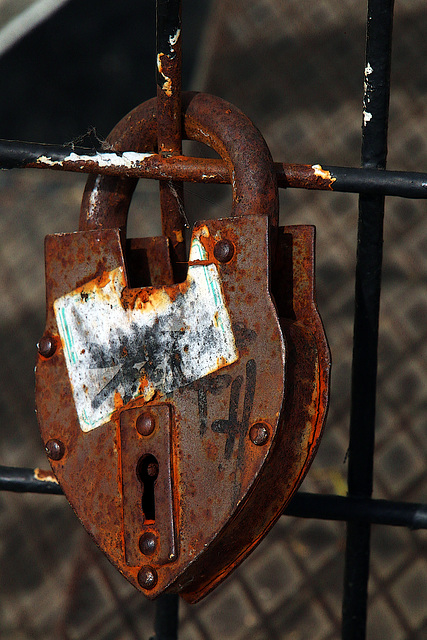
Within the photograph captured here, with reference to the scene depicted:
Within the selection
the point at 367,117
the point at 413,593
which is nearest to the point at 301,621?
the point at 413,593

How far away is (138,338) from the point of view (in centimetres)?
54

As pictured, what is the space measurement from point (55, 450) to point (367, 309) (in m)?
0.29

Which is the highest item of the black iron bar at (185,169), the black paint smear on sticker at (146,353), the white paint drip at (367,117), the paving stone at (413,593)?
the white paint drip at (367,117)

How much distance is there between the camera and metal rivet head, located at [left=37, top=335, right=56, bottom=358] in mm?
568

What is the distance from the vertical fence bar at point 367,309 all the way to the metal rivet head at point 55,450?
26 cm

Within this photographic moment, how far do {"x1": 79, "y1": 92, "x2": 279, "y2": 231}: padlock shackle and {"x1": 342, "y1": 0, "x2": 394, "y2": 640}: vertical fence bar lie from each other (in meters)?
0.11

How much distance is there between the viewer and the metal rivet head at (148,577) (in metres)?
0.52

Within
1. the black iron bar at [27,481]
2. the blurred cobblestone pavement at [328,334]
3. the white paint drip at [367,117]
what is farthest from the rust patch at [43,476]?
the blurred cobblestone pavement at [328,334]

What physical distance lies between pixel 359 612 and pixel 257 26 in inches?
91.3

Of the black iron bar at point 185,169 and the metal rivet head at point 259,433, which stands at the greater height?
the black iron bar at point 185,169

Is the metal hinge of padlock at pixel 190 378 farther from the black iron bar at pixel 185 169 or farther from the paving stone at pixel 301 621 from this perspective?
the paving stone at pixel 301 621

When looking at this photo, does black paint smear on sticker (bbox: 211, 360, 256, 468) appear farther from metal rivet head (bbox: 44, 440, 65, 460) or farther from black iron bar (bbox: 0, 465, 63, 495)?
black iron bar (bbox: 0, 465, 63, 495)

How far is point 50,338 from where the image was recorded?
571mm

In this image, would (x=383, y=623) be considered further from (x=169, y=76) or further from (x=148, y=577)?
(x=169, y=76)
